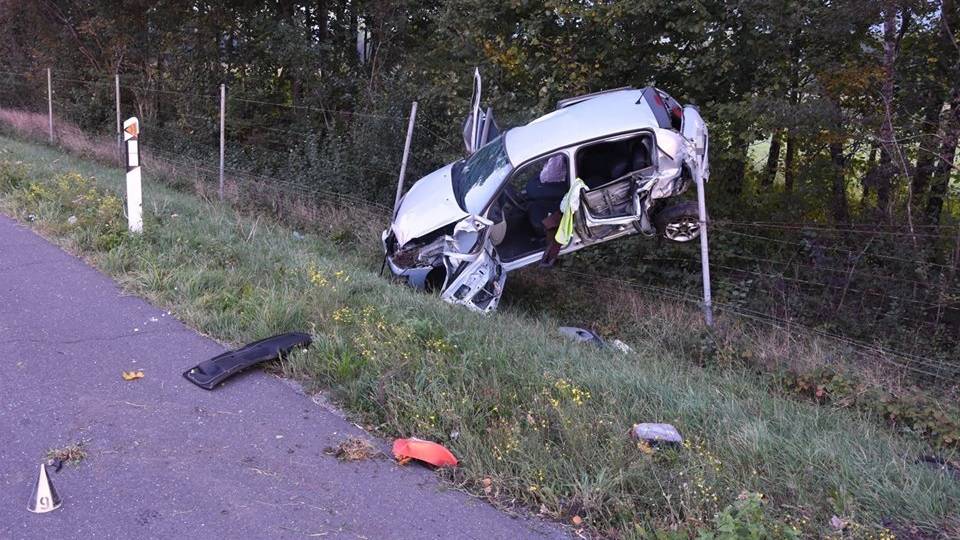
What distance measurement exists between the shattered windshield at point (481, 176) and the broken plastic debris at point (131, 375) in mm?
3595

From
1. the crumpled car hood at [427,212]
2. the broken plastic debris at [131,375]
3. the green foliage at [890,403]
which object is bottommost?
the green foliage at [890,403]

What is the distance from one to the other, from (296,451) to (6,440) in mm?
1371

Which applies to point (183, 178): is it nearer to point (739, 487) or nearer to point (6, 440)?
point (6, 440)

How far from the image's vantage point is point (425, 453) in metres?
3.63

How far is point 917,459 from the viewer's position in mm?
3988

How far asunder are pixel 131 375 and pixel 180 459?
114 cm

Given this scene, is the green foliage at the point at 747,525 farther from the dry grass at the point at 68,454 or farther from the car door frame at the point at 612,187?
the car door frame at the point at 612,187

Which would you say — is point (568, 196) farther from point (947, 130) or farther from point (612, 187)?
point (947, 130)

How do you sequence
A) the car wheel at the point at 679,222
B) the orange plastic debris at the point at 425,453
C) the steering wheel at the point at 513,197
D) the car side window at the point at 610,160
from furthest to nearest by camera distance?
the steering wheel at the point at 513,197 < the car wheel at the point at 679,222 < the car side window at the point at 610,160 < the orange plastic debris at the point at 425,453

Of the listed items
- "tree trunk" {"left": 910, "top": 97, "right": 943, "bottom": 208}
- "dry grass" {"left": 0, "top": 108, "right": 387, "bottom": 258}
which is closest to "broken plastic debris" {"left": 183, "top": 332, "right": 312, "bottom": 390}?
"dry grass" {"left": 0, "top": 108, "right": 387, "bottom": 258}

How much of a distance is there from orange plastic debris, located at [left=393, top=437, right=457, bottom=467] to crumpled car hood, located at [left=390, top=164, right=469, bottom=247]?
3.68m

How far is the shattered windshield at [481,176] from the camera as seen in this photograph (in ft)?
24.3

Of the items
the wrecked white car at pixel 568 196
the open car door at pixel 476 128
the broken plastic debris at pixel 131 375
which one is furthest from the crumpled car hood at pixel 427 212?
the broken plastic debris at pixel 131 375

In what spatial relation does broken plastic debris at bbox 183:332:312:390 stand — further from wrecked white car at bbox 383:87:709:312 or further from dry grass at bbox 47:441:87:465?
wrecked white car at bbox 383:87:709:312
